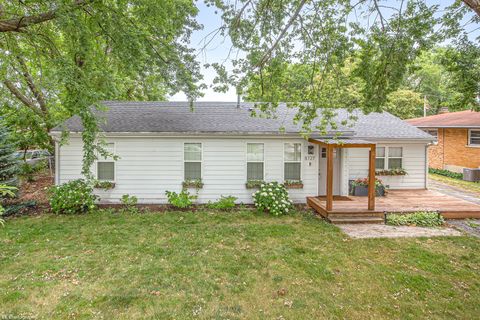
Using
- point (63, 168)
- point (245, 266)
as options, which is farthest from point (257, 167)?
point (63, 168)

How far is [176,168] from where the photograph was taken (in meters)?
9.22

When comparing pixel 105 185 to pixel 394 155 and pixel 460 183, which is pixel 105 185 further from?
pixel 460 183

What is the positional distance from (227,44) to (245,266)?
470 centimetres

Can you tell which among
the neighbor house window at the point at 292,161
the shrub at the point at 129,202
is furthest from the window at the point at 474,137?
the shrub at the point at 129,202

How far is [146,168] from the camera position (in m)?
9.18

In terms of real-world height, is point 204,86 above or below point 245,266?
above

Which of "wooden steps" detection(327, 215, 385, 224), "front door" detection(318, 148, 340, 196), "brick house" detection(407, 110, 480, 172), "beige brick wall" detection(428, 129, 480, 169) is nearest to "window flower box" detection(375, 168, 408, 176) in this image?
"front door" detection(318, 148, 340, 196)

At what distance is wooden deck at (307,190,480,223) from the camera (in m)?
7.55

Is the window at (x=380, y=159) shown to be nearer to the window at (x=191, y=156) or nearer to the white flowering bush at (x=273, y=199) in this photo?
the white flowering bush at (x=273, y=199)

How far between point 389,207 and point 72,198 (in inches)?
392

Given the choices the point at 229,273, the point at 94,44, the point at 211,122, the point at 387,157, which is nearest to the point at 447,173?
the point at 387,157

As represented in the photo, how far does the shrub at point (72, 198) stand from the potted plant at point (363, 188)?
29.9 ft

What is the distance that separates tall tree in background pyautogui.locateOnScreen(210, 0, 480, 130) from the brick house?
10735 millimetres

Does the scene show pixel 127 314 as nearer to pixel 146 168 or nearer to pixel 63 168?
pixel 146 168
